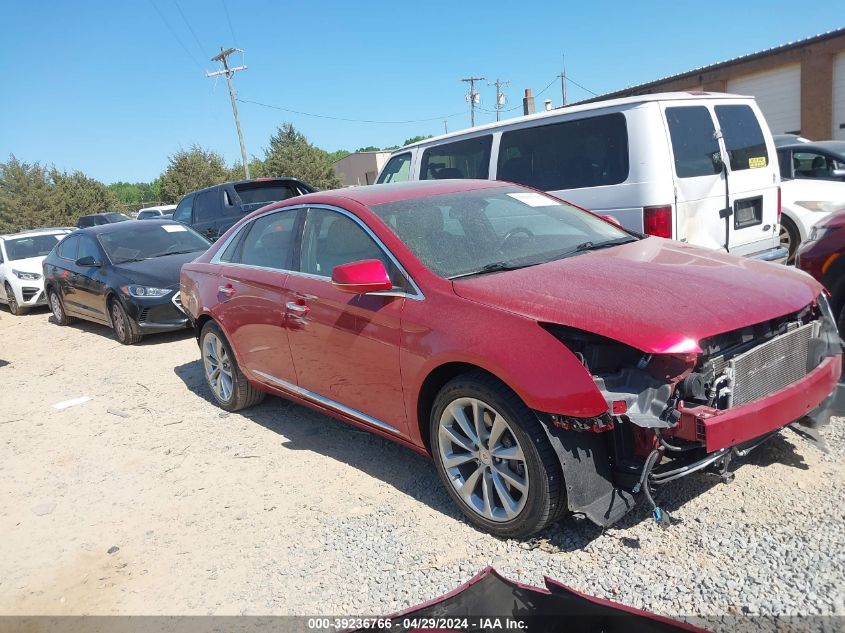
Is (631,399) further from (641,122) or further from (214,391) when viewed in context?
(214,391)

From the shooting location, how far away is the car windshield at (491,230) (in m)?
3.50

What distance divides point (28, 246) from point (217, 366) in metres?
10.8

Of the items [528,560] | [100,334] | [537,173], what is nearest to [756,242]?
[537,173]

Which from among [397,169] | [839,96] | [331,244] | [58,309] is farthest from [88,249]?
[839,96]

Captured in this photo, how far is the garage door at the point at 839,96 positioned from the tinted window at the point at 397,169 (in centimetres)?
1900

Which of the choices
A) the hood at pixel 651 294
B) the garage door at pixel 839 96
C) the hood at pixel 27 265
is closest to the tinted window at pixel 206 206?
the hood at pixel 27 265

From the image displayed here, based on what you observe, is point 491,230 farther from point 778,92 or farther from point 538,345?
point 778,92

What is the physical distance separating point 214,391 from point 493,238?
309 cm

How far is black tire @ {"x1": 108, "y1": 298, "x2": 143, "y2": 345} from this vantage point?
844cm

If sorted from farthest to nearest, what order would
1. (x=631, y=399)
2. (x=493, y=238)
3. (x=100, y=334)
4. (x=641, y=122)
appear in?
1. (x=100, y=334)
2. (x=641, y=122)
3. (x=493, y=238)
4. (x=631, y=399)

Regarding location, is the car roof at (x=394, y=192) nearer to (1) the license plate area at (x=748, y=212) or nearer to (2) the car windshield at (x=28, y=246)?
(1) the license plate area at (x=748, y=212)

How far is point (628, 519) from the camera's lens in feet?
10.1

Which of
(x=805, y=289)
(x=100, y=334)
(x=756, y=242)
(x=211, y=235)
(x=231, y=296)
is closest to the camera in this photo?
(x=805, y=289)

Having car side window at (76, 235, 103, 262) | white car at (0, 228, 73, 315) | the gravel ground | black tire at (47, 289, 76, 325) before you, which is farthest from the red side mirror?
white car at (0, 228, 73, 315)
